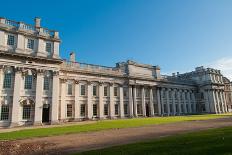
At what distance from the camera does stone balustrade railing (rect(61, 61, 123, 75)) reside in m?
36.1

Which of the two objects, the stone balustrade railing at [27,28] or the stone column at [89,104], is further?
the stone column at [89,104]

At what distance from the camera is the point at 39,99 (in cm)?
2928

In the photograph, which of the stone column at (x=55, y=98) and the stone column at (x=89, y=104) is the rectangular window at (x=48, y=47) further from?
the stone column at (x=89, y=104)

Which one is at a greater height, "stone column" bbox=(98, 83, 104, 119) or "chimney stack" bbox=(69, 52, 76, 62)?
"chimney stack" bbox=(69, 52, 76, 62)

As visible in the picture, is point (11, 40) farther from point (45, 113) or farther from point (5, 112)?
point (45, 113)

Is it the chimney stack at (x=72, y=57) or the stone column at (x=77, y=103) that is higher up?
the chimney stack at (x=72, y=57)

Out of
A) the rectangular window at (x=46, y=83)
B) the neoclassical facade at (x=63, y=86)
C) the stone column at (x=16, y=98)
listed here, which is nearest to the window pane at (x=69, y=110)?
the neoclassical facade at (x=63, y=86)

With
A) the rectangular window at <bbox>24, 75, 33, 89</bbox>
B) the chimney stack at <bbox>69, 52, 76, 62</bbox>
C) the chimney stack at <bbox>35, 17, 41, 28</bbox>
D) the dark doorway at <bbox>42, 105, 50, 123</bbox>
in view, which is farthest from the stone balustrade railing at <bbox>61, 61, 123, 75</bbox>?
the dark doorway at <bbox>42, 105, 50, 123</bbox>

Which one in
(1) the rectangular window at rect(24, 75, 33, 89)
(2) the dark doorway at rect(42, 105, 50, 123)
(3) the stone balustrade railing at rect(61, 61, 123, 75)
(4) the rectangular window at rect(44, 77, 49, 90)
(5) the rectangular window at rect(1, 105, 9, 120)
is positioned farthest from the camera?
(3) the stone balustrade railing at rect(61, 61, 123, 75)

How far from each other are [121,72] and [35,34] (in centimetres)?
2115

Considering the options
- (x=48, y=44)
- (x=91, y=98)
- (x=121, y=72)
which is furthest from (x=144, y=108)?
(x=48, y=44)

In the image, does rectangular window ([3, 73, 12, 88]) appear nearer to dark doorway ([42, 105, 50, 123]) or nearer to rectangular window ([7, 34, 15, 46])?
rectangular window ([7, 34, 15, 46])

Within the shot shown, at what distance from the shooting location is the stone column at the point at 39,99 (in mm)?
28578

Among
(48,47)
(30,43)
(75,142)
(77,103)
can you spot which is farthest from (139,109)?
(75,142)
